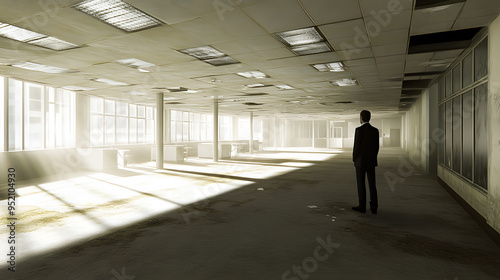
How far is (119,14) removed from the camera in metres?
4.39

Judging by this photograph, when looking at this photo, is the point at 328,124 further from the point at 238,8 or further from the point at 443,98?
the point at 238,8

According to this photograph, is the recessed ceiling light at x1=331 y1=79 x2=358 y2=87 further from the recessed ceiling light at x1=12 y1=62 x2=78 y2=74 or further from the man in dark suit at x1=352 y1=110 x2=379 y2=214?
the recessed ceiling light at x1=12 y1=62 x2=78 y2=74

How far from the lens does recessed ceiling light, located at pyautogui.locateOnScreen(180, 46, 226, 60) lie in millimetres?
6238

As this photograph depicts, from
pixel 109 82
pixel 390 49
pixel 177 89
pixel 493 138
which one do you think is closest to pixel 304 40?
pixel 390 49

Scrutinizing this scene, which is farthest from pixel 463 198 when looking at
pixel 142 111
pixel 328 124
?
pixel 328 124

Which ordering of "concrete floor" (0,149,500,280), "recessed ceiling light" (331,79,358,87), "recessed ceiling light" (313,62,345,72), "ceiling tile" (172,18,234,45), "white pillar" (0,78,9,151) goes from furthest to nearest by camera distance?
"recessed ceiling light" (331,79,358,87) < "white pillar" (0,78,9,151) < "recessed ceiling light" (313,62,345,72) < "ceiling tile" (172,18,234,45) < "concrete floor" (0,149,500,280)

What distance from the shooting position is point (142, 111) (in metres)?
18.6

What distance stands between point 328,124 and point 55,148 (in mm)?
27579

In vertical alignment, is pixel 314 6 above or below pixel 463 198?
above

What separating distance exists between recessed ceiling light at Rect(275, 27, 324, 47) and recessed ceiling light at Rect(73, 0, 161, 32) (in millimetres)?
2331

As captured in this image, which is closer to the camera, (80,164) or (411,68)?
(411,68)

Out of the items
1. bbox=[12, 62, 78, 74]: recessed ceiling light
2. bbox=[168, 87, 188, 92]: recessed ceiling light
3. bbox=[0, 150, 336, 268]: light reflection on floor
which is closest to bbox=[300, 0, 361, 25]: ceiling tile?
bbox=[0, 150, 336, 268]: light reflection on floor

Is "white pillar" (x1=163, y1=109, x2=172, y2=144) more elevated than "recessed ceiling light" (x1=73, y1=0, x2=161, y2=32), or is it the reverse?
"recessed ceiling light" (x1=73, y1=0, x2=161, y2=32)

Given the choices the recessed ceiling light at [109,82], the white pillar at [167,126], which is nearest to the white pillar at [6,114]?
the recessed ceiling light at [109,82]
